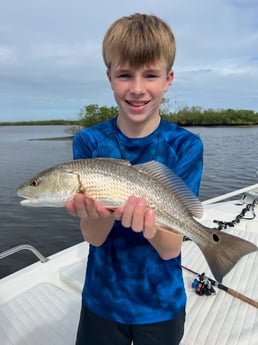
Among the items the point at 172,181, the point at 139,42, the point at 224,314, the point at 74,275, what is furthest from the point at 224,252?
the point at 74,275

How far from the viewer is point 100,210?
1.82 metres

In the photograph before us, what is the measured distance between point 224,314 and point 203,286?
42cm

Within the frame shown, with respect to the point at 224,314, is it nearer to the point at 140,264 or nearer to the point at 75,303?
the point at 75,303

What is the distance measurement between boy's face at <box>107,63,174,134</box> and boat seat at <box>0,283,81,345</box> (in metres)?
2.26

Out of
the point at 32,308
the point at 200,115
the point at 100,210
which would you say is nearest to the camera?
the point at 100,210

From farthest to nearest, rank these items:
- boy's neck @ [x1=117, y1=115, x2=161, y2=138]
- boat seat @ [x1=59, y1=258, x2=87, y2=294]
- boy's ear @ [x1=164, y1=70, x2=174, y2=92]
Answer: boat seat @ [x1=59, y1=258, x2=87, y2=294], boy's ear @ [x1=164, y1=70, x2=174, y2=92], boy's neck @ [x1=117, y1=115, x2=161, y2=138]

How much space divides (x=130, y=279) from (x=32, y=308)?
1.92 metres

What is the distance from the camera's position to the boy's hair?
6.62ft

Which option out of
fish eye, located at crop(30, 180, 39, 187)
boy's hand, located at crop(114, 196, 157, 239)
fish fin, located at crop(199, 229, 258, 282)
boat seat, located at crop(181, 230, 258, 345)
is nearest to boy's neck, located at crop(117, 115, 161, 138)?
boy's hand, located at crop(114, 196, 157, 239)

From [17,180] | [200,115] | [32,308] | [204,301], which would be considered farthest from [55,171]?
[200,115]

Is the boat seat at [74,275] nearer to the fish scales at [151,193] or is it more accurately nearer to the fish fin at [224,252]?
the fish scales at [151,193]

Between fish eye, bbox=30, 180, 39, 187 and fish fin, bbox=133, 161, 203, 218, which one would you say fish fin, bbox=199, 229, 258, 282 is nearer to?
fish fin, bbox=133, 161, 203, 218

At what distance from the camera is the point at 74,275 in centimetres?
385

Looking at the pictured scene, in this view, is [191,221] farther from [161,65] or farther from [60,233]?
[60,233]
